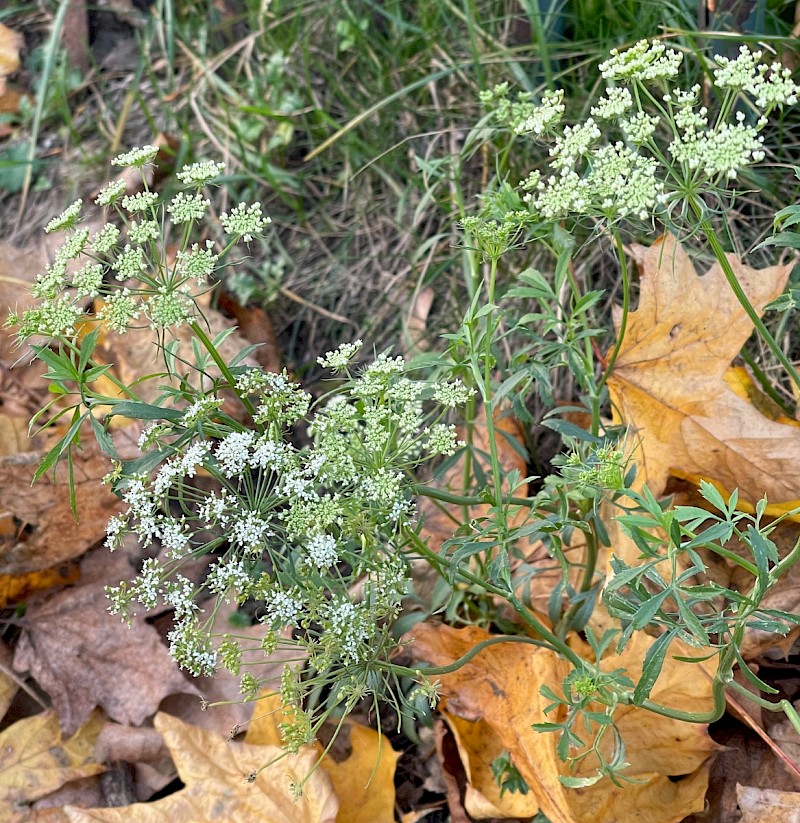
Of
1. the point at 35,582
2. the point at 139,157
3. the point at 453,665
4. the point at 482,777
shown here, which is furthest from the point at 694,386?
the point at 35,582

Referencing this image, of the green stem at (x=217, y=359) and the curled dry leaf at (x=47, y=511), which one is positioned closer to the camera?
the green stem at (x=217, y=359)

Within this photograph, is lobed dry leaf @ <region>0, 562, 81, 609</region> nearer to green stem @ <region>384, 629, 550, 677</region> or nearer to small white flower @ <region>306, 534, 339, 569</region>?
green stem @ <region>384, 629, 550, 677</region>

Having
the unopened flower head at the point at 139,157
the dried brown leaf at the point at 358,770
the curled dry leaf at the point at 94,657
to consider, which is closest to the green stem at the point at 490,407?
the unopened flower head at the point at 139,157

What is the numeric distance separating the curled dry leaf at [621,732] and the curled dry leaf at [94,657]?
2.99ft

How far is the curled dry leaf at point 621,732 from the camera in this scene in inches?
73.4

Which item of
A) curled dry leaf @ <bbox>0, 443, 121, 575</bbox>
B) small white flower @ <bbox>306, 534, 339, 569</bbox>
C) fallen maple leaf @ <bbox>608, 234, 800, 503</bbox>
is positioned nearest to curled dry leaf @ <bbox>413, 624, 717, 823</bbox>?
fallen maple leaf @ <bbox>608, 234, 800, 503</bbox>

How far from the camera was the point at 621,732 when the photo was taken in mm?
1973

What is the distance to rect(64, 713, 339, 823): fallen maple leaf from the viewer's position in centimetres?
212

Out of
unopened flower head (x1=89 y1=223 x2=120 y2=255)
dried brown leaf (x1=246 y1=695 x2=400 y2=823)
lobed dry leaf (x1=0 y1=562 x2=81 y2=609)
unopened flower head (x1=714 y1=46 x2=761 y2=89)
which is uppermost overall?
unopened flower head (x1=714 y1=46 x2=761 y2=89)

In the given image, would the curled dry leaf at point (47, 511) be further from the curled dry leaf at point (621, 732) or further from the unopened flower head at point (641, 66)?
the unopened flower head at point (641, 66)

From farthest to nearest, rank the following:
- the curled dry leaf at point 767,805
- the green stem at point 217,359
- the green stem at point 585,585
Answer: the green stem at point 585,585, the curled dry leaf at point 767,805, the green stem at point 217,359

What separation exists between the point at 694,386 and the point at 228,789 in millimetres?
1480

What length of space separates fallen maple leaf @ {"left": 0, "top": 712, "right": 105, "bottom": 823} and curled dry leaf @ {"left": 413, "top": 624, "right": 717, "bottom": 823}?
1139mm

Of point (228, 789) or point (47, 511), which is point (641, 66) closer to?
point (228, 789)
